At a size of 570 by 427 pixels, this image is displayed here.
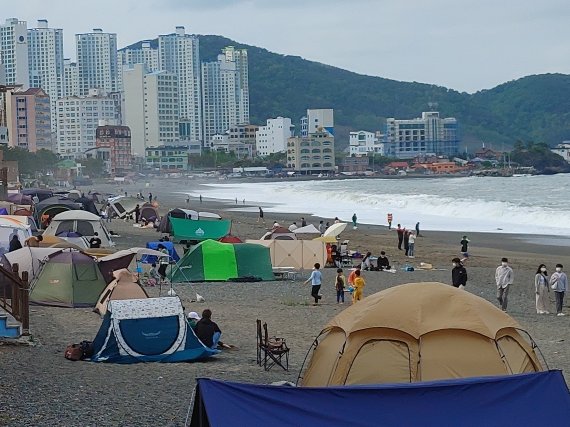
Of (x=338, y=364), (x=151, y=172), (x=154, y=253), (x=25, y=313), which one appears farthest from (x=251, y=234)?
(x=151, y=172)

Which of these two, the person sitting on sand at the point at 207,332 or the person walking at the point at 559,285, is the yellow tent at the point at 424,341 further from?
the person walking at the point at 559,285

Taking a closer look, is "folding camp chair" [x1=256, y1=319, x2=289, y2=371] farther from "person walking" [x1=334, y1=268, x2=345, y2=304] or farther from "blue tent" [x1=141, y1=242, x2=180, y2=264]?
"blue tent" [x1=141, y1=242, x2=180, y2=264]

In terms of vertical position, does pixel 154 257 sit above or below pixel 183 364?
above

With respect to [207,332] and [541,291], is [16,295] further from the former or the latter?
[541,291]

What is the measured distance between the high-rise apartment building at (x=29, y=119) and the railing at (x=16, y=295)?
16689 cm

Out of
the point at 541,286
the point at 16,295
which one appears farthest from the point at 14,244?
the point at 541,286

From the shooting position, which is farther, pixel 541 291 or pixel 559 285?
pixel 541 291

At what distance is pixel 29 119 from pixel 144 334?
179 metres

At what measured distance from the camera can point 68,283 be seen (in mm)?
20422

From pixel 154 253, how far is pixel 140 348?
1118 centimetres

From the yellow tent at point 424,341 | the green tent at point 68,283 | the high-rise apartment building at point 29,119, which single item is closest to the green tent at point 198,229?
the green tent at point 68,283

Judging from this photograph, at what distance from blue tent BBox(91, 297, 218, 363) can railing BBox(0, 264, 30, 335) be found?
180cm

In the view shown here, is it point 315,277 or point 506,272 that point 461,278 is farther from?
point 315,277

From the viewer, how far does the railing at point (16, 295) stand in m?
15.7
